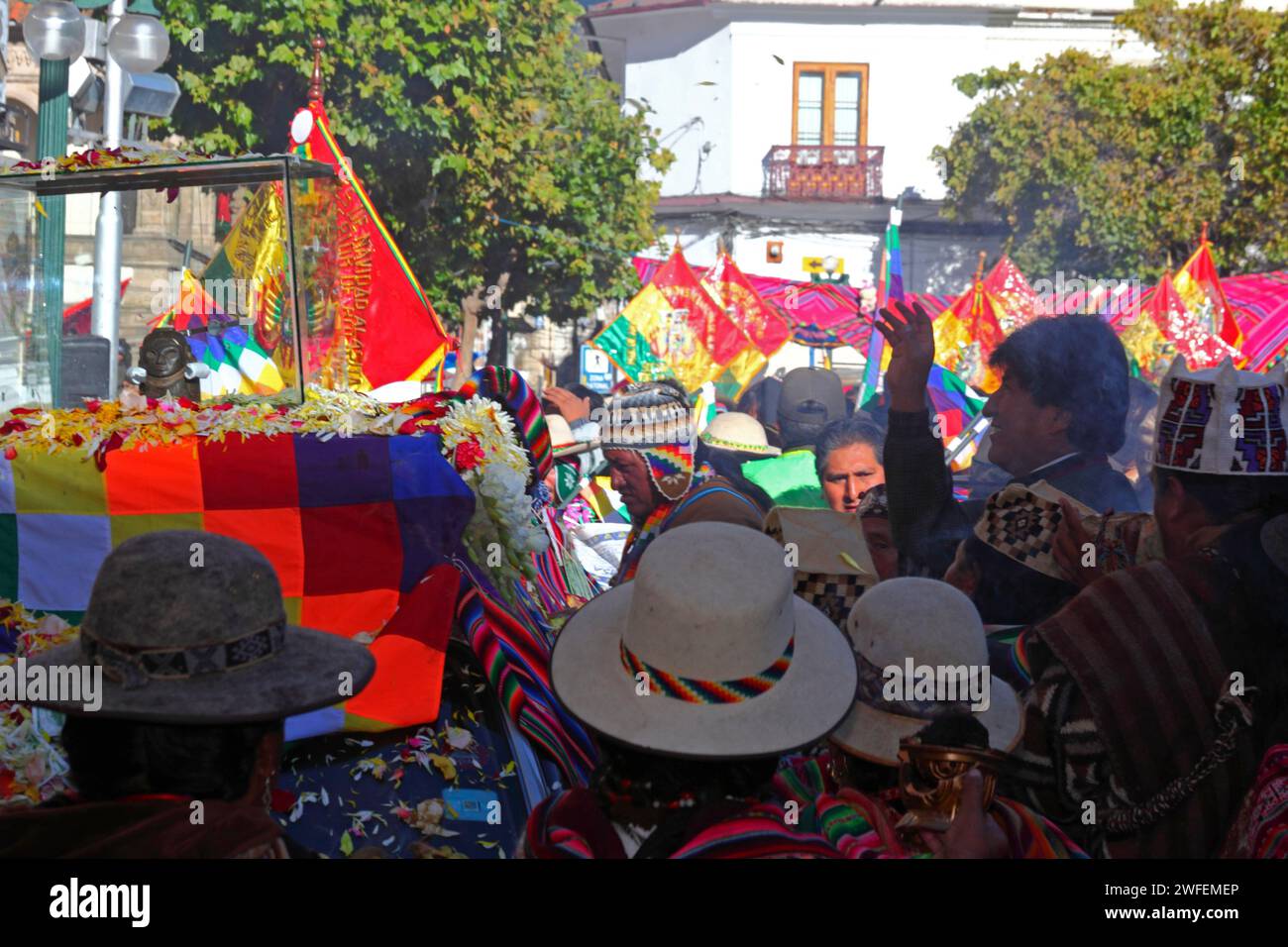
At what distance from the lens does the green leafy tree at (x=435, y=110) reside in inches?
567

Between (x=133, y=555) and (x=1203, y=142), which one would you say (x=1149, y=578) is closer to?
(x=133, y=555)

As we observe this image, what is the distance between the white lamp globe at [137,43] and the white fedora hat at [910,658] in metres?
7.72

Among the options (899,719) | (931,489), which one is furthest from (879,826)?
(931,489)

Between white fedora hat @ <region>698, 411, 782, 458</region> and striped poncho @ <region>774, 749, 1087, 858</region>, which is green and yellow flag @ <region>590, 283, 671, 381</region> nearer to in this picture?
white fedora hat @ <region>698, 411, 782, 458</region>

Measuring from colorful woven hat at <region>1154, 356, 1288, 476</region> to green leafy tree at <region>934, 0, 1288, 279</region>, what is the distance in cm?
1948

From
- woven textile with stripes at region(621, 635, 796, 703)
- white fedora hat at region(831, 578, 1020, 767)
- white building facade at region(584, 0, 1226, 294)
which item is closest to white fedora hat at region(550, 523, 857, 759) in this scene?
woven textile with stripes at region(621, 635, 796, 703)

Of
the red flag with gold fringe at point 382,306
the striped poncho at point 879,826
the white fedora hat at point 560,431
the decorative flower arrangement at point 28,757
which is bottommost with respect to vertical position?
the decorative flower arrangement at point 28,757

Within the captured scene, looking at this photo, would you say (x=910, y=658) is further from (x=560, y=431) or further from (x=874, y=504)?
(x=560, y=431)

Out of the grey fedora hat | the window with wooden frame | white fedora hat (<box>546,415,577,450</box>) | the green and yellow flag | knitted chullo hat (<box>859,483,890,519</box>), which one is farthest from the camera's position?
the window with wooden frame

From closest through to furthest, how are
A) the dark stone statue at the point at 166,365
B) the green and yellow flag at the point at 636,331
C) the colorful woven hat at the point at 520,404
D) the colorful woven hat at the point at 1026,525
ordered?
the colorful woven hat at the point at 1026,525 < the colorful woven hat at the point at 520,404 < the dark stone statue at the point at 166,365 < the green and yellow flag at the point at 636,331

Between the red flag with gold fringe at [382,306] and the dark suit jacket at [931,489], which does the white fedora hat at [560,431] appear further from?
the dark suit jacket at [931,489]

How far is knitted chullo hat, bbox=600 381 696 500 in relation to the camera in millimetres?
4391

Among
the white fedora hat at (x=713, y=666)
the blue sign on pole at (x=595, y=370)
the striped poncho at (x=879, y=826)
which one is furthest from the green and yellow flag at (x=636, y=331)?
the white fedora hat at (x=713, y=666)
